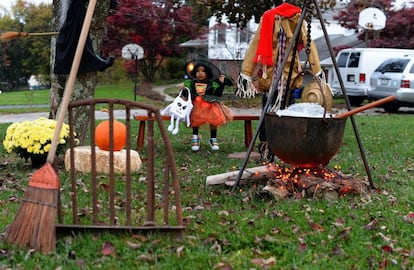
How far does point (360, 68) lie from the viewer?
64.1 ft

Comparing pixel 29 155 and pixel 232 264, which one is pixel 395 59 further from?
pixel 232 264

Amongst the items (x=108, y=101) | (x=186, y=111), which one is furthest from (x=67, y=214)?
(x=186, y=111)

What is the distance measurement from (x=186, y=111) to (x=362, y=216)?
4142 mm

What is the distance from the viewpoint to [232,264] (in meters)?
3.67

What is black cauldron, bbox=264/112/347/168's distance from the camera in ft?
17.4

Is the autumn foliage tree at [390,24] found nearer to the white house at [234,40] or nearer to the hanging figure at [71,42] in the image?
the white house at [234,40]

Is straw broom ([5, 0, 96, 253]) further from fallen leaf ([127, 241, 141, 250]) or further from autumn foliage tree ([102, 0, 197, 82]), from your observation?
autumn foliage tree ([102, 0, 197, 82])

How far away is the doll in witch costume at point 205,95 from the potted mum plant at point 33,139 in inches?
88.4

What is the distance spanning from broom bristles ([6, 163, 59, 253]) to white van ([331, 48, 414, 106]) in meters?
16.3

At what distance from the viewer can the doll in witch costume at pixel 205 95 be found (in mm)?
8633

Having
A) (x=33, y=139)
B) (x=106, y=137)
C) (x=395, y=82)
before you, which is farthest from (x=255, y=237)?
(x=395, y=82)

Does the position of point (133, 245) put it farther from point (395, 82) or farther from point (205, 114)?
point (395, 82)

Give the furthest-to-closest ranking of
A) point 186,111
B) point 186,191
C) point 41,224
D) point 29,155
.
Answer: point 186,111 → point 29,155 → point 186,191 → point 41,224

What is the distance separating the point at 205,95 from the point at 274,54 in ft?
6.17
